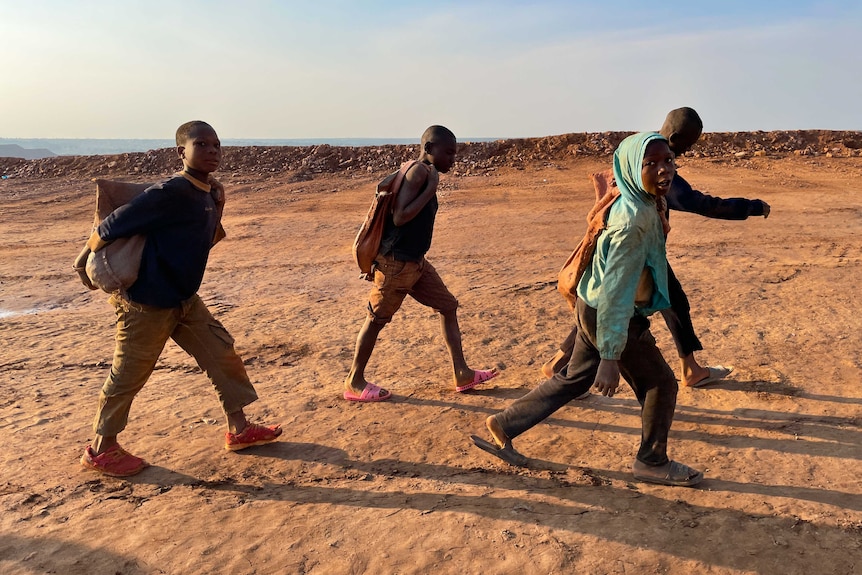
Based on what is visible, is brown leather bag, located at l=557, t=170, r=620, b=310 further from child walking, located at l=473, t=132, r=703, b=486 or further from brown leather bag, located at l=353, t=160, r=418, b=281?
brown leather bag, located at l=353, t=160, r=418, b=281

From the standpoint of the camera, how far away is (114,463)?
3.35 metres

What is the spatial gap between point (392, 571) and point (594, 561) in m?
0.76

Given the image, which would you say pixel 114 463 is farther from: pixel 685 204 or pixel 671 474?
pixel 685 204

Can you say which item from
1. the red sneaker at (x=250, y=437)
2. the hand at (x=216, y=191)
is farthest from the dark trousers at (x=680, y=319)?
the hand at (x=216, y=191)

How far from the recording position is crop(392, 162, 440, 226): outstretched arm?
385cm

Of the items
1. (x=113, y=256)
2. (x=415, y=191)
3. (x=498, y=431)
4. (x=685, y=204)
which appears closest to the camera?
(x=113, y=256)

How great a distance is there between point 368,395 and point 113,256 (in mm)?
1771

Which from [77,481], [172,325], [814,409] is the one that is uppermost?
[172,325]

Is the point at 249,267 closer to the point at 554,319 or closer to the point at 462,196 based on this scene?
the point at 554,319

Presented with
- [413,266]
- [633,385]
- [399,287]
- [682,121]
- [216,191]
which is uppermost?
[682,121]

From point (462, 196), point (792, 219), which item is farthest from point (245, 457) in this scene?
point (462, 196)

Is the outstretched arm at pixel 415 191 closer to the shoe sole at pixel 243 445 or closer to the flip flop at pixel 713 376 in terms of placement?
the shoe sole at pixel 243 445

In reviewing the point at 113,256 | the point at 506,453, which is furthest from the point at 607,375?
the point at 113,256

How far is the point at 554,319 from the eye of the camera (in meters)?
5.78
